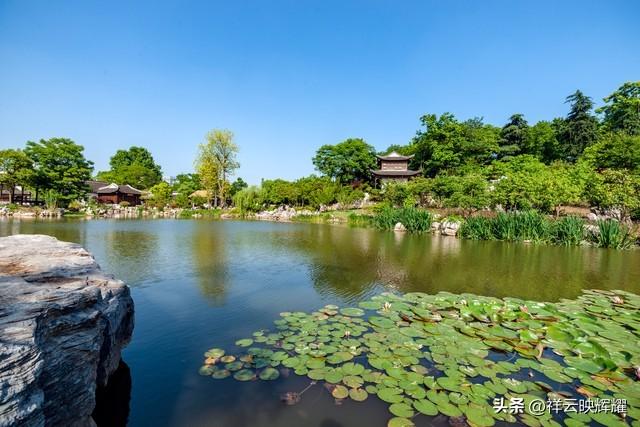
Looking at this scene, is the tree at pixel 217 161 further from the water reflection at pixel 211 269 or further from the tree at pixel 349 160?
the water reflection at pixel 211 269

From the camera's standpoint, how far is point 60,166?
100 feet

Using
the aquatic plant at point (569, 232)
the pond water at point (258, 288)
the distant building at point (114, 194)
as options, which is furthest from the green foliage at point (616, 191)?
the distant building at point (114, 194)

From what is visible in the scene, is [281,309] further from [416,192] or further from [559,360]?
[416,192]

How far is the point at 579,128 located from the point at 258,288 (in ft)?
142

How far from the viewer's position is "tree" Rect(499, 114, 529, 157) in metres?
37.3

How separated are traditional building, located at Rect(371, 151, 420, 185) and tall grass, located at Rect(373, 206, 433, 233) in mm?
13322

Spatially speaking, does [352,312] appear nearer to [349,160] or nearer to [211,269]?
[211,269]

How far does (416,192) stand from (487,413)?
2753cm

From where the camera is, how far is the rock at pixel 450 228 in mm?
21078

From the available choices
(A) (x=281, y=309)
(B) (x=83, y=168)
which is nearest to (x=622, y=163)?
(A) (x=281, y=309)

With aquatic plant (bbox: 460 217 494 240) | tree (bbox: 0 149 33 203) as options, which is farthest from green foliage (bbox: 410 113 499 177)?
tree (bbox: 0 149 33 203)

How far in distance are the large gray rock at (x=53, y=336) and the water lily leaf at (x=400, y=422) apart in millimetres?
2412

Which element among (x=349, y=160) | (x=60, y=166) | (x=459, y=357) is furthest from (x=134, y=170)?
(x=459, y=357)

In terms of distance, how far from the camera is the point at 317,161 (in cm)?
4519
